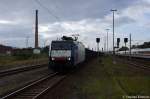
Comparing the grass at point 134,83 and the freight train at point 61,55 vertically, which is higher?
the freight train at point 61,55

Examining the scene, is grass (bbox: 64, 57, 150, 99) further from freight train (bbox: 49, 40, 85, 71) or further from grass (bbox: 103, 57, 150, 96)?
freight train (bbox: 49, 40, 85, 71)

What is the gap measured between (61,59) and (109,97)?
15646 millimetres

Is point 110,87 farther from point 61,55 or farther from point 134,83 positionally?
point 61,55

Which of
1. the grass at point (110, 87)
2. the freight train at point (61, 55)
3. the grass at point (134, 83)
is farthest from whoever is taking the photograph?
the freight train at point (61, 55)

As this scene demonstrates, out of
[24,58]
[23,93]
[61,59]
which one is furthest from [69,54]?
[24,58]

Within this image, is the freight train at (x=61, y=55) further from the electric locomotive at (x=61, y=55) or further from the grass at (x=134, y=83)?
the grass at (x=134, y=83)

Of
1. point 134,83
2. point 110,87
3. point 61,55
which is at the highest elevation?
point 61,55

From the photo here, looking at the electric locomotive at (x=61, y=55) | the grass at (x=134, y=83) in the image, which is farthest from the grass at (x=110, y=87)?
the electric locomotive at (x=61, y=55)

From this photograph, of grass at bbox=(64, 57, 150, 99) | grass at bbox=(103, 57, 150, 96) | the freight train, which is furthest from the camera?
the freight train

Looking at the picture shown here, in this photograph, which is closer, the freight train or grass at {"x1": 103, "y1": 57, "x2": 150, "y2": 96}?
grass at {"x1": 103, "y1": 57, "x2": 150, "y2": 96}

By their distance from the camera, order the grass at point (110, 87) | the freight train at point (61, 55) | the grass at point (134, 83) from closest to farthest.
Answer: the grass at point (110, 87), the grass at point (134, 83), the freight train at point (61, 55)

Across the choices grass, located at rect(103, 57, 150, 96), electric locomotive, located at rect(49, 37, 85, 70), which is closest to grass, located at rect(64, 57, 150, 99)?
grass, located at rect(103, 57, 150, 96)

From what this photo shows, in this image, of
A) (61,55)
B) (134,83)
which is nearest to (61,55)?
(61,55)

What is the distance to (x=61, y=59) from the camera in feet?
96.5
